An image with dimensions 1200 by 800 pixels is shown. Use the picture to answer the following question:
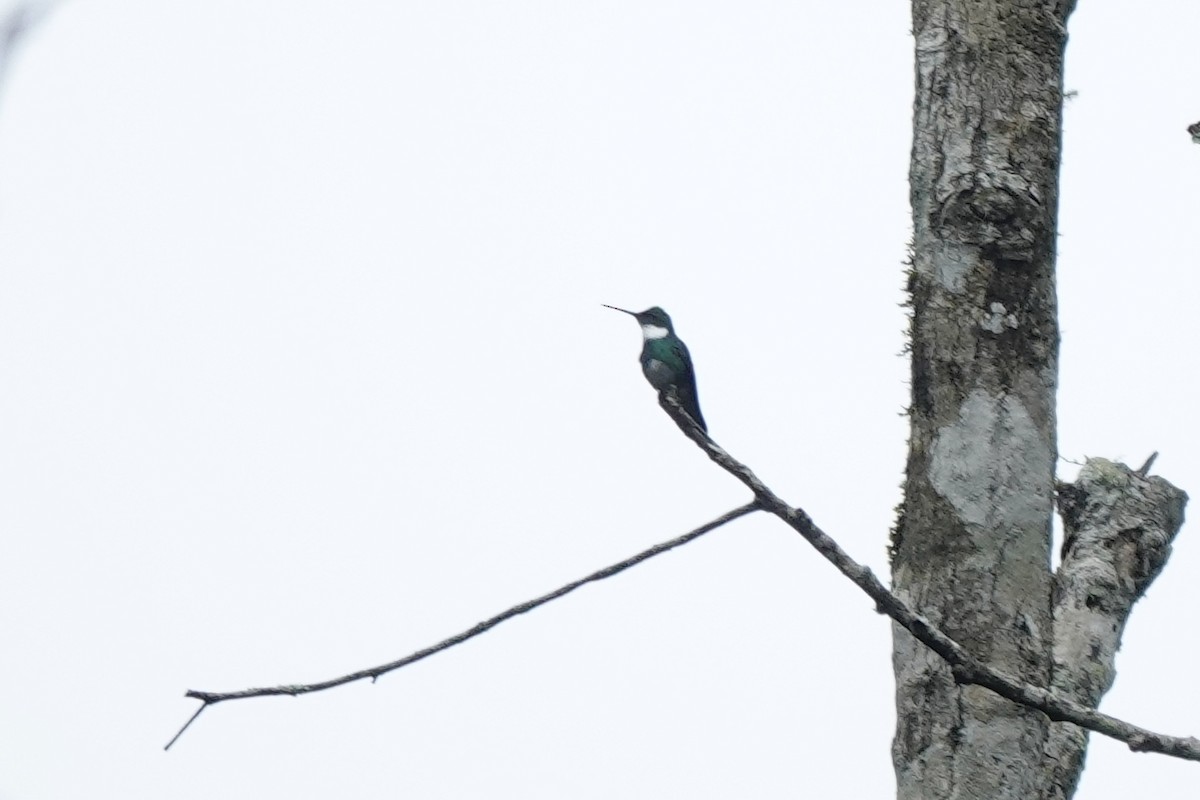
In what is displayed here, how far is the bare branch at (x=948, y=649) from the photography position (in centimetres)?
280

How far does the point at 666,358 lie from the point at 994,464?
2170mm

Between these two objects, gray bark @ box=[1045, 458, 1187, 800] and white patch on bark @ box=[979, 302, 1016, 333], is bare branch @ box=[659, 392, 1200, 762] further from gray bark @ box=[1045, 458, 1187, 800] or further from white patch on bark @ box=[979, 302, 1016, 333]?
gray bark @ box=[1045, 458, 1187, 800]

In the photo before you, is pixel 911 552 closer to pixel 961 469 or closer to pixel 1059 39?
pixel 961 469

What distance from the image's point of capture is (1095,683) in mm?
4312

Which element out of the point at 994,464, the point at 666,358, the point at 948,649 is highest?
the point at 666,358

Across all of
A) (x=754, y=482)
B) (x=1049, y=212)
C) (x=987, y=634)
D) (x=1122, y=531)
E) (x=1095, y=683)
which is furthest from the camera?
(x=1122, y=531)

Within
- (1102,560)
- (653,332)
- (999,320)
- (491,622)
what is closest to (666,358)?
(653,332)

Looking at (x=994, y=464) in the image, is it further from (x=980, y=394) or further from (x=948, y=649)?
(x=948, y=649)

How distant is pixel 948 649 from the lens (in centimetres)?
284

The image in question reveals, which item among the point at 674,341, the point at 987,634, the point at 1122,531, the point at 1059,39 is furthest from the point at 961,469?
the point at 674,341

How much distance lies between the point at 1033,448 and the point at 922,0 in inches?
49.0

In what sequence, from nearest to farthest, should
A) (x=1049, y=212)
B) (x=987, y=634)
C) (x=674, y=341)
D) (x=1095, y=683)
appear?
(x=987, y=634), (x=1049, y=212), (x=1095, y=683), (x=674, y=341)

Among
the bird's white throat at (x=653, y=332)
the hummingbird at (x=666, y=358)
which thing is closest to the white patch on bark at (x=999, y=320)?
the hummingbird at (x=666, y=358)

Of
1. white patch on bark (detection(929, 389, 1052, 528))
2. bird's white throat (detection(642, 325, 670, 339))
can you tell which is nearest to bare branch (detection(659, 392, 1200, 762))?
white patch on bark (detection(929, 389, 1052, 528))
